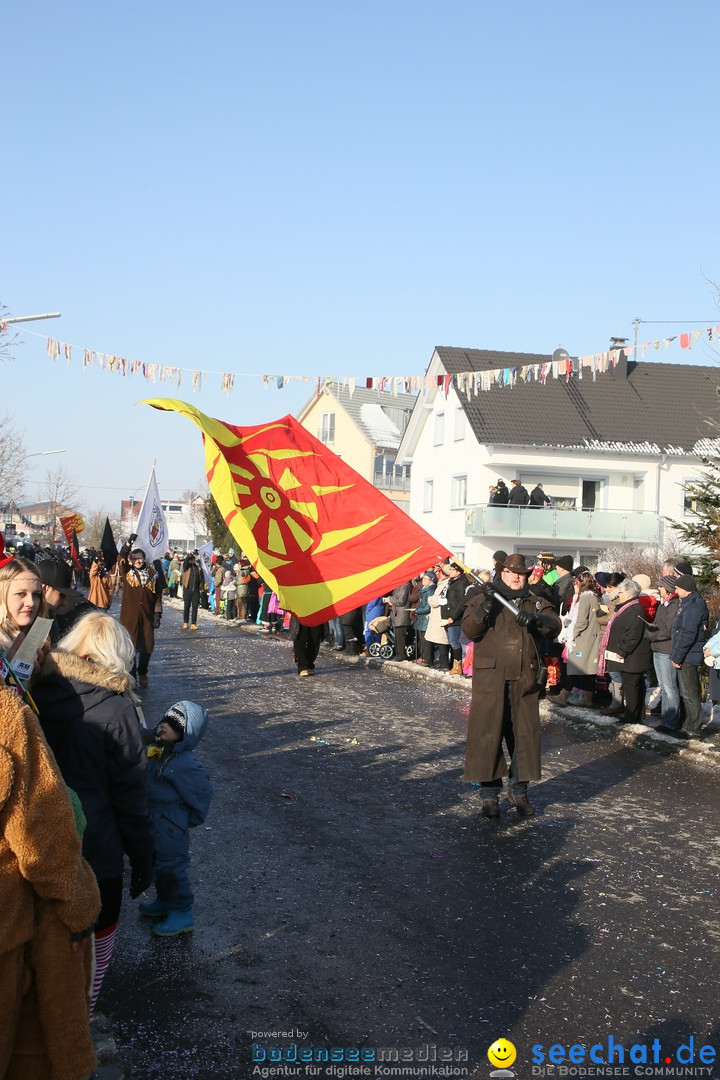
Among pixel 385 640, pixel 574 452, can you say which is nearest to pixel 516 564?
pixel 385 640

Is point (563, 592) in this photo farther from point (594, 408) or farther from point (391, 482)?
point (391, 482)

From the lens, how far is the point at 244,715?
12148 mm

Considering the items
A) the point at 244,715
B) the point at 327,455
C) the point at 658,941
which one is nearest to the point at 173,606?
the point at 244,715

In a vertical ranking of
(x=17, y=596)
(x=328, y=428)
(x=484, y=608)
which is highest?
(x=328, y=428)

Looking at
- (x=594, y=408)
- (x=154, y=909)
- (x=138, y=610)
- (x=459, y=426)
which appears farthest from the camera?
(x=459, y=426)

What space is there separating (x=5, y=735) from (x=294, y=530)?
5.44 meters

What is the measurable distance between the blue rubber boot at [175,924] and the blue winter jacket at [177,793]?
279mm

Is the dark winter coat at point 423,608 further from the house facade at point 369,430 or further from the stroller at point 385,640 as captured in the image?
the house facade at point 369,430

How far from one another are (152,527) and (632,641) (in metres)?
7.90

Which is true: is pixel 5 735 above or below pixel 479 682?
above

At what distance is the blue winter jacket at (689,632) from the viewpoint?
426 inches

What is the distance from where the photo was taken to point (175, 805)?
17.2ft

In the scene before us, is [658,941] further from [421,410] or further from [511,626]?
[421,410]

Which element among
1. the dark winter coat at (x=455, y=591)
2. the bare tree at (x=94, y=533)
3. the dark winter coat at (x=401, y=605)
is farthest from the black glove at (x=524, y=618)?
the bare tree at (x=94, y=533)
